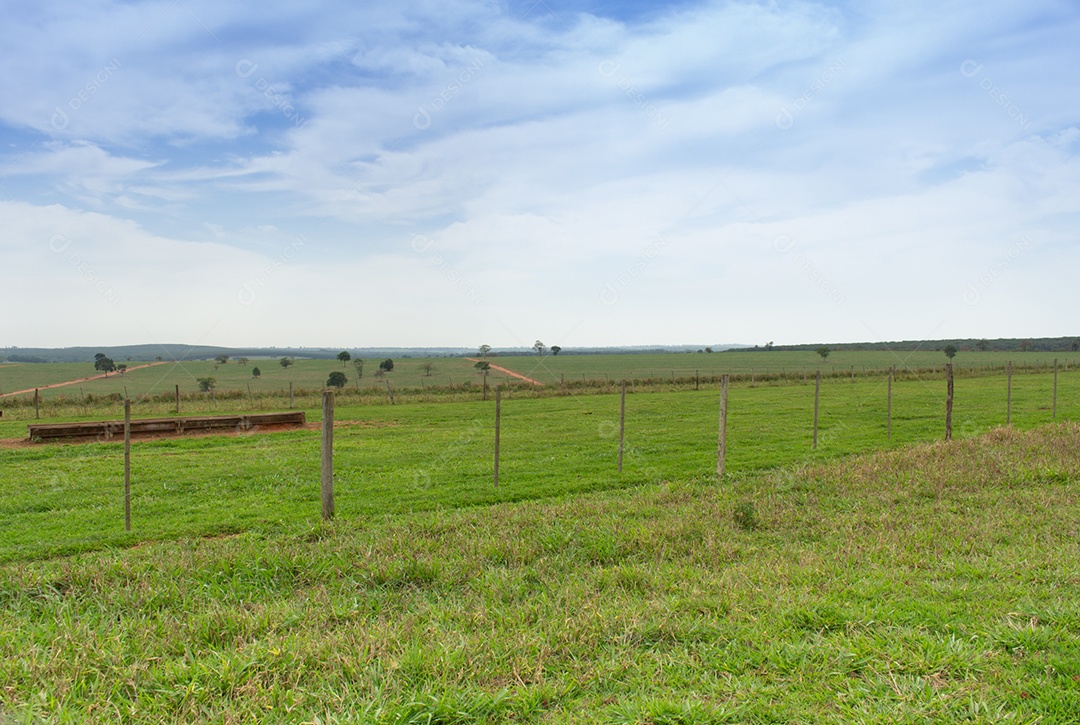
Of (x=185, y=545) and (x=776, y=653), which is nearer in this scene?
(x=776, y=653)

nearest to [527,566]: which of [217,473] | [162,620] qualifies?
[162,620]

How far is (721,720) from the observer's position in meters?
3.20

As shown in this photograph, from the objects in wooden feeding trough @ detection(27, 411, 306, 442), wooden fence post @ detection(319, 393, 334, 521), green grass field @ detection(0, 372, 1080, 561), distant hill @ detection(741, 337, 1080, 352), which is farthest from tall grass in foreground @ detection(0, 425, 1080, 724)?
distant hill @ detection(741, 337, 1080, 352)

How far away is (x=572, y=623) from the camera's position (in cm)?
427

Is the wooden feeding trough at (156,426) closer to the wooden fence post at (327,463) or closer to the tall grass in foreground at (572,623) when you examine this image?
the tall grass in foreground at (572,623)

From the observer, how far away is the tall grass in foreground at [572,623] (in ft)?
11.0

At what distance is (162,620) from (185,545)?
8.94ft

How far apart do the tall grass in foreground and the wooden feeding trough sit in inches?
522

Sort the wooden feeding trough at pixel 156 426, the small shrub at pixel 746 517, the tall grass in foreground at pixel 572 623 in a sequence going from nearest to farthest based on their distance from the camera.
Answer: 1. the tall grass in foreground at pixel 572 623
2. the small shrub at pixel 746 517
3. the wooden feeding trough at pixel 156 426

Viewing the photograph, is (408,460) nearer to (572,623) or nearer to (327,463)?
(327,463)

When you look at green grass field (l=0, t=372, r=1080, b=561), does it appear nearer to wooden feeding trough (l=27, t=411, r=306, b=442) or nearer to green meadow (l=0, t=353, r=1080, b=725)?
green meadow (l=0, t=353, r=1080, b=725)

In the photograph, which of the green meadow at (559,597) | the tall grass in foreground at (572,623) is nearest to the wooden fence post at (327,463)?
the green meadow at (559,597)

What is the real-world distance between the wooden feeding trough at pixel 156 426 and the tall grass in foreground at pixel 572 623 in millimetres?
13262

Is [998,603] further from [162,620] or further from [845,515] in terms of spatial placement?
[162,620]
